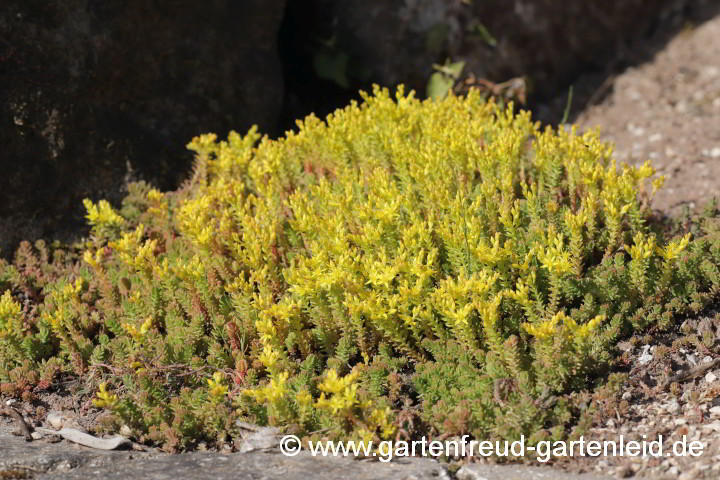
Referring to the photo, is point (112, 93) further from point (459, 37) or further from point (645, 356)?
point (645, 356)

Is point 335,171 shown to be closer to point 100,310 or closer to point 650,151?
point 100,310


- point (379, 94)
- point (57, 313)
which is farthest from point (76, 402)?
point (379, 94)

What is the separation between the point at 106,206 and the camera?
5.23 meters

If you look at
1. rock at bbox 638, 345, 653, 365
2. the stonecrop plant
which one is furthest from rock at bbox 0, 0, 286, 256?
rock at bbox 638, 345, 653, 365

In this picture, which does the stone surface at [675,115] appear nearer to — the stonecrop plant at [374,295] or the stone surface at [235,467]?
the stonecrop plant at [374,295]

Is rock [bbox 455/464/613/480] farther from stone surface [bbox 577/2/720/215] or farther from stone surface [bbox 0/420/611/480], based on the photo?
stone surface [bbox 577/2/720/215]

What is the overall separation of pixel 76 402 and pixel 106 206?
140 cm

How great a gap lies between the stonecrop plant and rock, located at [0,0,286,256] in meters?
0.48

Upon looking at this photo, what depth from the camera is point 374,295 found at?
4113mm

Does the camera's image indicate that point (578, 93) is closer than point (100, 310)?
No

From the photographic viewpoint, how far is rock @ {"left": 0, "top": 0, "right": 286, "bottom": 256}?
540 cm

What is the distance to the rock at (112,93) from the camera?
540 cm

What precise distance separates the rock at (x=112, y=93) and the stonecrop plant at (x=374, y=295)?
48 centimetres

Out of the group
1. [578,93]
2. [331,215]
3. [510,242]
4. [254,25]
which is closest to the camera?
[510,242]
